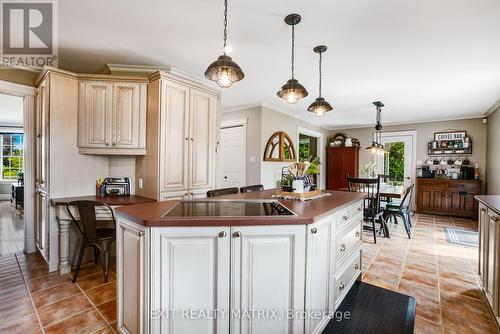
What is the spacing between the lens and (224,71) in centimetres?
167

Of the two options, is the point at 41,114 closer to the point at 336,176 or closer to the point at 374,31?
the point at 374,31

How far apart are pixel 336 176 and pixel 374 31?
5.49m

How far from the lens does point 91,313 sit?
193 cm

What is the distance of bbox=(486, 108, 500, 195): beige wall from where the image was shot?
4.46 metres

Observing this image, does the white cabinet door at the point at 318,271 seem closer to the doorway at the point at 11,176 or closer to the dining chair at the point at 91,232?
the dining chair at the point at 91,232

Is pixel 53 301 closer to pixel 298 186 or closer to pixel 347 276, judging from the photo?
pixel 298 186

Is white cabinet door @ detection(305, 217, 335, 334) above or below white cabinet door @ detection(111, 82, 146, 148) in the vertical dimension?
below

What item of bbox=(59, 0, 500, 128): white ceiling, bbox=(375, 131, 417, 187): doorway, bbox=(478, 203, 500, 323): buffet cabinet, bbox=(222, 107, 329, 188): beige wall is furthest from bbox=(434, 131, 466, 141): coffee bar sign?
bbox=(478, 203, 500, 323): buffet cabinet

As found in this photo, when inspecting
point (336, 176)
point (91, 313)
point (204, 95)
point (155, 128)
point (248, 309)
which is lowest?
point (91, 313)

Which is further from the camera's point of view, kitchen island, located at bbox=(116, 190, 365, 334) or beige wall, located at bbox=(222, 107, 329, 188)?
beige wall, located at bbox=(222, 107, 329, 188)

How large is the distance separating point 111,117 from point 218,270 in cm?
229

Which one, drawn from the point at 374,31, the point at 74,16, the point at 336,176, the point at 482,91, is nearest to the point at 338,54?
the point at 374,31

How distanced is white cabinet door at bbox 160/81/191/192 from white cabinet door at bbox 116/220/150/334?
1.24 metres

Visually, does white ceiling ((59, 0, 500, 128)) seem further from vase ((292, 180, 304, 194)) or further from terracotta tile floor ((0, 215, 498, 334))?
terracotta tile floor ((0, 215, 498, 334))
